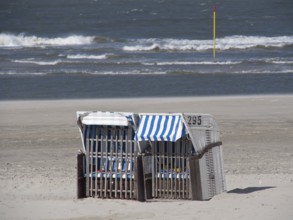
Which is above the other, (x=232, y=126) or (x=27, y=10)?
(x=27, y=10)

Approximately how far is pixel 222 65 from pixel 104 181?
19.7 metres

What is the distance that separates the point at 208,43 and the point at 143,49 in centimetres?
369

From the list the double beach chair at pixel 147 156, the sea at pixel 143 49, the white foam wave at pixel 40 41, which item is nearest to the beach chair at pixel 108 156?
the double beach chair at pixel 147 156

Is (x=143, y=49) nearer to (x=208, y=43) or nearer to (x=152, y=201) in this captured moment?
(x=208, y=43)

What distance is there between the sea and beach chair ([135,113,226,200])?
11.8m

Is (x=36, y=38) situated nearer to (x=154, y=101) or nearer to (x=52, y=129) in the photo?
(x=154, y=101)

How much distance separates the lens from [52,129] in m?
17.0

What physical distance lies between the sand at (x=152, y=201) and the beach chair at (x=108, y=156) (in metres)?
0.22

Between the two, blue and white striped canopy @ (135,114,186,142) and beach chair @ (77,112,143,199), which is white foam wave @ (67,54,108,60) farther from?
blue and white striped canopy @ (135,114,186,142)

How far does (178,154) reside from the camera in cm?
1037

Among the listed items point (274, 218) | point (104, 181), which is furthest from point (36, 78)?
point (274, 218)

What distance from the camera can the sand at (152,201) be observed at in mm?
9727

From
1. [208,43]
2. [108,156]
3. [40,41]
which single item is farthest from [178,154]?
[40,41]

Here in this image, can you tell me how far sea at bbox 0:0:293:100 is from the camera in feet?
79.8
